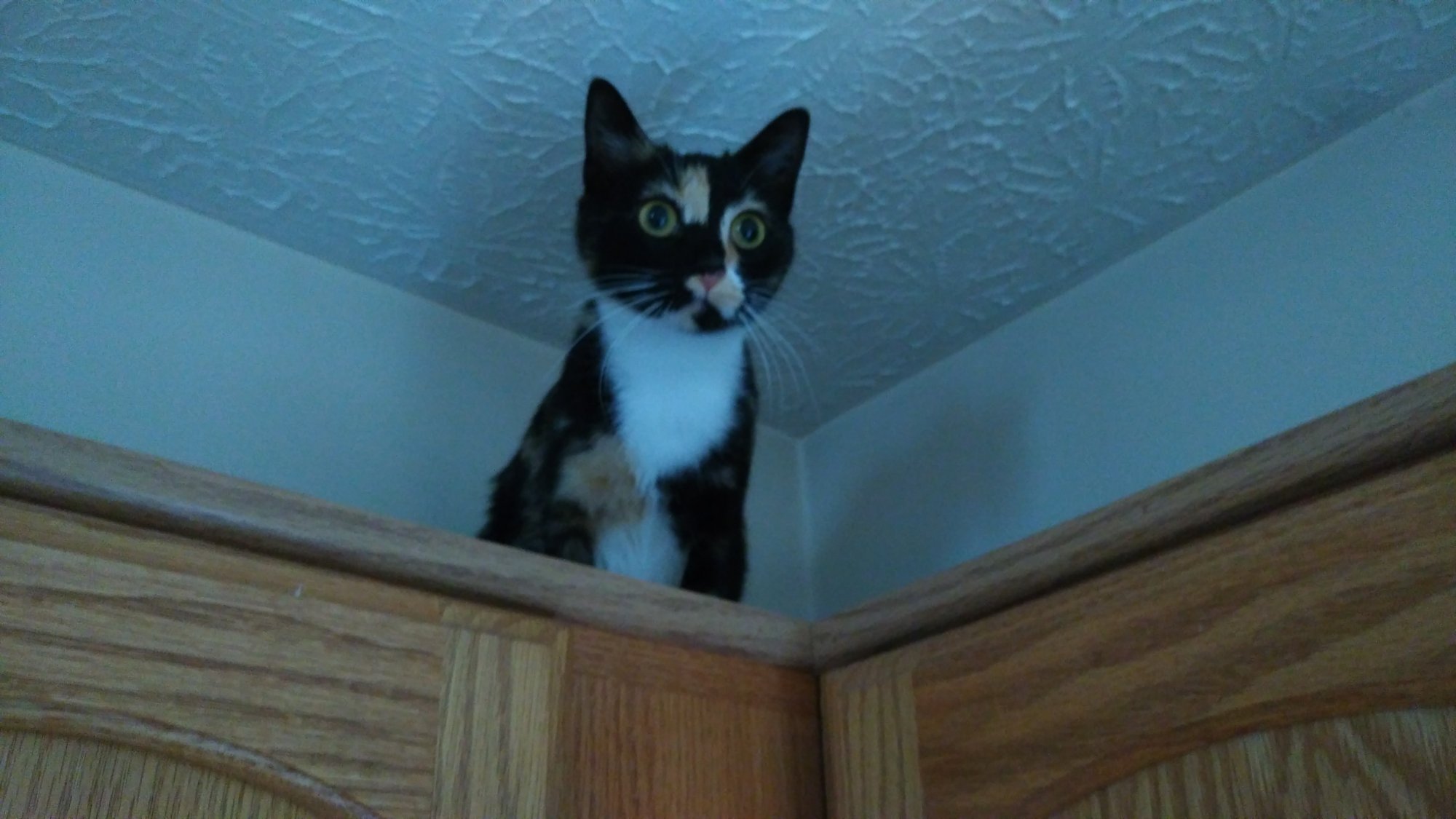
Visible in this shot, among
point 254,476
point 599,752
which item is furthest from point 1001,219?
point 254,476

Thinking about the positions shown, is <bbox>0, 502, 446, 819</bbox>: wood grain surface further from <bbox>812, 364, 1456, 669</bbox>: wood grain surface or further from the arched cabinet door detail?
<bbox>812, 364, 1456, 669</bbox>: wood grain surface

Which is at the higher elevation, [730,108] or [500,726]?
[730,108]

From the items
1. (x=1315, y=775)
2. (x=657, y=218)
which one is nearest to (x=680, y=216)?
(x=657, y=218)

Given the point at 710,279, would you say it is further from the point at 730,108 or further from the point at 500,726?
the point at 500,726

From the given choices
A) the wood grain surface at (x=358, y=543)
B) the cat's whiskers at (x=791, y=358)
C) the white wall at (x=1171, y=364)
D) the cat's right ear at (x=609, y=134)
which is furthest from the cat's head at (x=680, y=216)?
the white wall at (x=1171, y=364)

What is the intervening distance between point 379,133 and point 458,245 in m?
0.17

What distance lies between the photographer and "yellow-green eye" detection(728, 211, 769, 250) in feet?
3.02

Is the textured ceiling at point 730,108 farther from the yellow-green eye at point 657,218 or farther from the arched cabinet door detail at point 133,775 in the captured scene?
the arched cabinet door detail at point 133,775

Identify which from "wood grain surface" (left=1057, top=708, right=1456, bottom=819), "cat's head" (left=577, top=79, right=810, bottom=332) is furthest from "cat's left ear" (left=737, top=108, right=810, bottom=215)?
"wood grain surface" (left=1057, top=708, right=1456, bottom=819)

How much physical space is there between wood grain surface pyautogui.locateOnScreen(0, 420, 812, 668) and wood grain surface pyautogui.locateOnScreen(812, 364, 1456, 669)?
4.3 inches

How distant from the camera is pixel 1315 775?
0.49 meters

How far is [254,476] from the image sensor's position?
1.02 meters

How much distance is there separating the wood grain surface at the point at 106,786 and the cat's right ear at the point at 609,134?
1.91ft

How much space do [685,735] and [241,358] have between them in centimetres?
64
